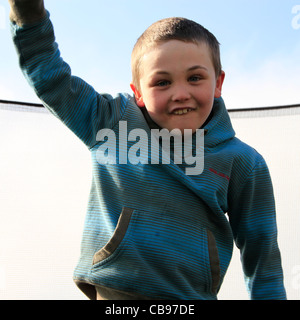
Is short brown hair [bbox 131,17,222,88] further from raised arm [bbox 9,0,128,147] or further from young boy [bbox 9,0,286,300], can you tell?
raised arm [bbox 9,0,128,147]

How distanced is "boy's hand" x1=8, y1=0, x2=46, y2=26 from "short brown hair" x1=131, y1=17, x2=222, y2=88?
0.27 metres

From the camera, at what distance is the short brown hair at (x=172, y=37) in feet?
3.07

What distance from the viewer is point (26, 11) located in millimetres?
756

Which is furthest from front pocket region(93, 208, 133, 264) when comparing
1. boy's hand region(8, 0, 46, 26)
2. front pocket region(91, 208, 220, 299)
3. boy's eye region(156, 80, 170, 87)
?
boy's hand region(8, 0, 46, 26)

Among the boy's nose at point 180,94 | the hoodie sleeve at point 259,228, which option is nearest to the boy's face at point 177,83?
the boy's nose at point 180,94

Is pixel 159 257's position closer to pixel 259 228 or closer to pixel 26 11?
pixel 259 228

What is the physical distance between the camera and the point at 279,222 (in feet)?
5.07

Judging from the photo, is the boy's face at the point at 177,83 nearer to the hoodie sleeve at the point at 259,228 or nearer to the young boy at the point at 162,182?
the young boy at the point at 162,182

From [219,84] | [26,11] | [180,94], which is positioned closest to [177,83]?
[180,94]

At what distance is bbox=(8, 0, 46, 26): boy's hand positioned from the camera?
0.75 metres

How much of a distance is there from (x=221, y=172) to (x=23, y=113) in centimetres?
90

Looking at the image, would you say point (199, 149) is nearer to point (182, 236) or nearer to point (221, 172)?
point (221, 172)

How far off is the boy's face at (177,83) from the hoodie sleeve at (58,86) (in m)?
0.08

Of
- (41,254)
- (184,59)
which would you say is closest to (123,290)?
(184,59)
